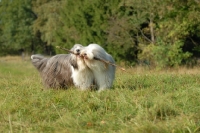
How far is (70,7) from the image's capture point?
118ft

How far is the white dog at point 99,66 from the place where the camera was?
24.4 feet

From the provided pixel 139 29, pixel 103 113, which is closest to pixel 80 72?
A: pixel 103 113

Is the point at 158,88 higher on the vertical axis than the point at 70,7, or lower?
lower

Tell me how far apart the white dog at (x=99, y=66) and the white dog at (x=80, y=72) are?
92 mm

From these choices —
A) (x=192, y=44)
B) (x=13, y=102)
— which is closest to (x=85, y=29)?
(x=192, y=44)

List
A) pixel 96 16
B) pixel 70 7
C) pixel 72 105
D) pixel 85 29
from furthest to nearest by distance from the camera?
pixel 70 7 → pixel 85 29 → pixel 96 16 → pixel 72 105

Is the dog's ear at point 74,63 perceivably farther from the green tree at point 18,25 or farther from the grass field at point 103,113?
the green tree at point 18,25

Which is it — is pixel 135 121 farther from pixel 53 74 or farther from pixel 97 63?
pixel 53 74

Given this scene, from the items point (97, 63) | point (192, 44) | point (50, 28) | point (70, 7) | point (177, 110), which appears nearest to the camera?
point (177, 110)

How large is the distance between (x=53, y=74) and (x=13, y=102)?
221 cm

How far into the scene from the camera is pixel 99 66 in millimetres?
7617

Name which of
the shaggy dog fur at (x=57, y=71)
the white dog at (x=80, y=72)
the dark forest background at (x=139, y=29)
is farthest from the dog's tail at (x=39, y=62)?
the dark forest background at (x=139, y=29)

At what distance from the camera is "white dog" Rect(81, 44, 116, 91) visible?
744 centimetres

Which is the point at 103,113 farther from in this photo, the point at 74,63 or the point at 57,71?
the point at 57,71
